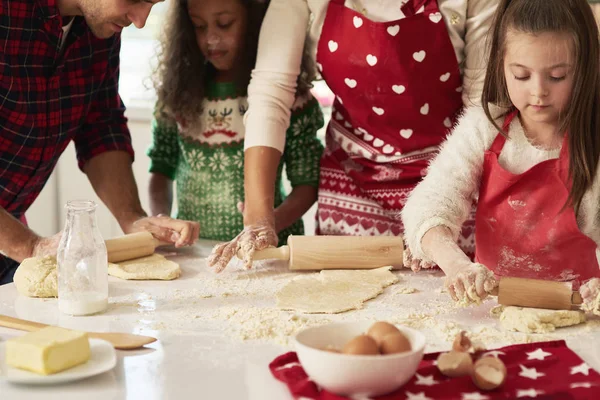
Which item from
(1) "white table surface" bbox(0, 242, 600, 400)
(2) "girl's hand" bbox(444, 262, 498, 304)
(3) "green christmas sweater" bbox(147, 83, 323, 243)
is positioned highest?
(3) "green christmas sweater" bbox(147, 83, 323, 243)

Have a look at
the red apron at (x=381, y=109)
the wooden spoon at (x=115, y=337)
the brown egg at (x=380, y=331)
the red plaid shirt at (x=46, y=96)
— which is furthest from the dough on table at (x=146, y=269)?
the brown egg at (x=380, y=331)

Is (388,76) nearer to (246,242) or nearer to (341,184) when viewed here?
(341,184)

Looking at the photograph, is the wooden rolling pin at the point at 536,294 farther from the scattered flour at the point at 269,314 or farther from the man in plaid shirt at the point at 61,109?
the man in plaid shirt at the point at 61,109

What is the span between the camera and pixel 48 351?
0.95 metres

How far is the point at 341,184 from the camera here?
6.52 feet

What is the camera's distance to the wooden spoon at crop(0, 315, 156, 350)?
108 cm

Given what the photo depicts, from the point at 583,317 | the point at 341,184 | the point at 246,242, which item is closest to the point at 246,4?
the point at 341,184

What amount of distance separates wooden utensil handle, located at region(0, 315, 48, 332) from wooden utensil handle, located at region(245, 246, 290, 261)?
520 millimetres

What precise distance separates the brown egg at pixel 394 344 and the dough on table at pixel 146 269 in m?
0.71


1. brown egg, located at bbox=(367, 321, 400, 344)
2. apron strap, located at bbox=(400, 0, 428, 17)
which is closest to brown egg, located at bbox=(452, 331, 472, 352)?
brown egg, located at bbox=(367, 321, 400, 344)

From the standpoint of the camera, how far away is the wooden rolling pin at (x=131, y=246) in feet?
5.22

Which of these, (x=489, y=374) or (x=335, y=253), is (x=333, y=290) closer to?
(x=335, y=253)

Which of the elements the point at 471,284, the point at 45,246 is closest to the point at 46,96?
the point at 45,246

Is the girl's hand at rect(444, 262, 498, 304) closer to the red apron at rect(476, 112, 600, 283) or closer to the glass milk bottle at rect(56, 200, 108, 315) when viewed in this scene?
the red apron at rect(476, 112, 600, 283)
